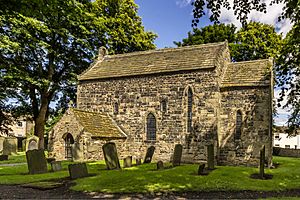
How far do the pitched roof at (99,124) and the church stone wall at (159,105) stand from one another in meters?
0.67

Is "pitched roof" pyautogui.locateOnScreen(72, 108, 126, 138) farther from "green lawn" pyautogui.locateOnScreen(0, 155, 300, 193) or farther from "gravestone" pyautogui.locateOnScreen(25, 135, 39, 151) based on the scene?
"green lawn" pyautogui.locateOnScreen(0, 155, 300, 193)

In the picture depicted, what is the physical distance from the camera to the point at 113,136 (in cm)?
2481

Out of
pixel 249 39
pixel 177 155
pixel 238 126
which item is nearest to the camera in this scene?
pixel 177 155

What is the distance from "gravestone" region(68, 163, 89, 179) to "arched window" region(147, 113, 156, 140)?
10.6 m

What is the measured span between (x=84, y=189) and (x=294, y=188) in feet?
30.6

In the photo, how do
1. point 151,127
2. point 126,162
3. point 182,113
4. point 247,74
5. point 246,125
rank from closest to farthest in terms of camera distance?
point 126,162 < point 246,125 < point 182,113 < point 247,74 < point 151,127

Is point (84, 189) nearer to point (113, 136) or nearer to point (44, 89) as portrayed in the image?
point (113, 136)

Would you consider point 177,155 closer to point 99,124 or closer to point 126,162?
point 126,162

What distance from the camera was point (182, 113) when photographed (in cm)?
2456

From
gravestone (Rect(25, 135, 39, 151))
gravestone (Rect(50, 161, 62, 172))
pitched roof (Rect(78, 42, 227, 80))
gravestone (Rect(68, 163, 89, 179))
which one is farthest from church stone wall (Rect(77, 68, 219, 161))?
gravestone (Rect(68, 163, 89, 179))

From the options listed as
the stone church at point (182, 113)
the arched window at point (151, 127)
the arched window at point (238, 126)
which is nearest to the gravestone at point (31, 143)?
the stone church at point (182, 113)

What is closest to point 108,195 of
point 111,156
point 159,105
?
point 111,156

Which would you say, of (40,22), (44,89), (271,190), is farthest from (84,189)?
(44,89)

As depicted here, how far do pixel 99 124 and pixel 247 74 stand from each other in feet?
42.4
